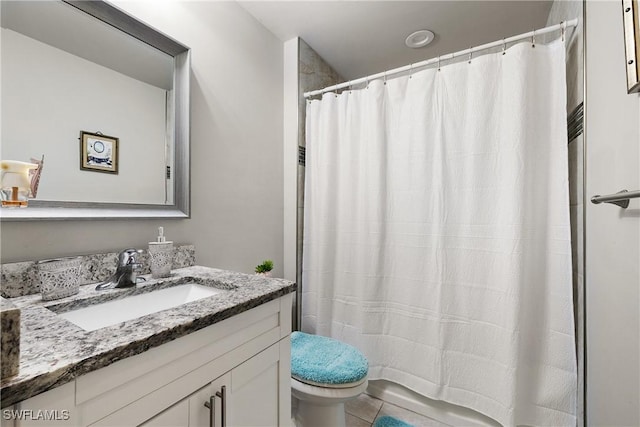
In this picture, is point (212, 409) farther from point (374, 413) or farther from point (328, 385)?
point (374, 413)

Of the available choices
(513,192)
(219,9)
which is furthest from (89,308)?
(513,192)

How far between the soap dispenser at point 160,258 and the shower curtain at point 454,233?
0.88 meters

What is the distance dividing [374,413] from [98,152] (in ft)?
5.91

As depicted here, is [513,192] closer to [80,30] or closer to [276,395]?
[276,395]

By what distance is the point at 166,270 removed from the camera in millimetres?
1039

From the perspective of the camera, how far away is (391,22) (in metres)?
1.66

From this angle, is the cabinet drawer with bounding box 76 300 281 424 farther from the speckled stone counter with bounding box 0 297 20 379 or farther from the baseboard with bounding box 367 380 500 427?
the baseboard with bounding box 367 380 500 427

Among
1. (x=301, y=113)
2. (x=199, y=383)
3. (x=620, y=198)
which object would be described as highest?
(x=301, y=113)

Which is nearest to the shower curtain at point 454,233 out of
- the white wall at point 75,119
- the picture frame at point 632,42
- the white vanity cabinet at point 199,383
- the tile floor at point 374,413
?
the tile floor at point 374,413

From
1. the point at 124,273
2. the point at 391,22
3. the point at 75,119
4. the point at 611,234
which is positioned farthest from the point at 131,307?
the point at 391,22

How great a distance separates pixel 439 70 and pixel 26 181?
1.70m

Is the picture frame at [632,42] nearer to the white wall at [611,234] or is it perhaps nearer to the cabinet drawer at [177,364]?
the white wall at [611,234]

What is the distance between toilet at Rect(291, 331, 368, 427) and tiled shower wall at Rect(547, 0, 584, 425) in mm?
878

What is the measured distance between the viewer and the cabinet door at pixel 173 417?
0.57 meters
